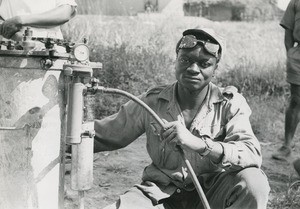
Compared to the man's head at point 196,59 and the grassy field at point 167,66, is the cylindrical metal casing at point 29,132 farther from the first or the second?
the grassy field at point 167,66

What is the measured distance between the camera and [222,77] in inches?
303

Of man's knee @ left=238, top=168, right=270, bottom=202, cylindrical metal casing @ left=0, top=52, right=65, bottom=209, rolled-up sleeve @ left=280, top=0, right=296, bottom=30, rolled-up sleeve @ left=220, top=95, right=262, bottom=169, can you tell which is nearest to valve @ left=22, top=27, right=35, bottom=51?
cylindrical metal casing @ left=0, top=52, right=65, bottom=209

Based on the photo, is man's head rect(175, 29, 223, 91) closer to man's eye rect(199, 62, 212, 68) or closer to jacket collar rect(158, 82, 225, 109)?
man's eye rect(199, 62, 212, 68)

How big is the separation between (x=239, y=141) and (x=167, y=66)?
455 cm

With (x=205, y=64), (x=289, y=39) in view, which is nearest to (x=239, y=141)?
(x=205, y=64)

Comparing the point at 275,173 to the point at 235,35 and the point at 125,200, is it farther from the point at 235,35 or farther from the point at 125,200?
the point at 235,35

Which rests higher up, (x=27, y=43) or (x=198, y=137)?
(x=27, y=43)

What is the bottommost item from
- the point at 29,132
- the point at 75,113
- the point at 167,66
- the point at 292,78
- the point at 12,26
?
the point at 167,66

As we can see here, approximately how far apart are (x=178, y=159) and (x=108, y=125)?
45 cm

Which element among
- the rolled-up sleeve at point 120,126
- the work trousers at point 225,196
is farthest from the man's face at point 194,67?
the work trousers at point 225,196

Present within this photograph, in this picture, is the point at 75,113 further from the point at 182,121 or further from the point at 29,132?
the point at 182,121

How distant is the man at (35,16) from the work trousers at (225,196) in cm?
108

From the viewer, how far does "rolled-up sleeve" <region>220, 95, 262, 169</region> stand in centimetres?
253

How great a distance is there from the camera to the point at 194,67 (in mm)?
2713
